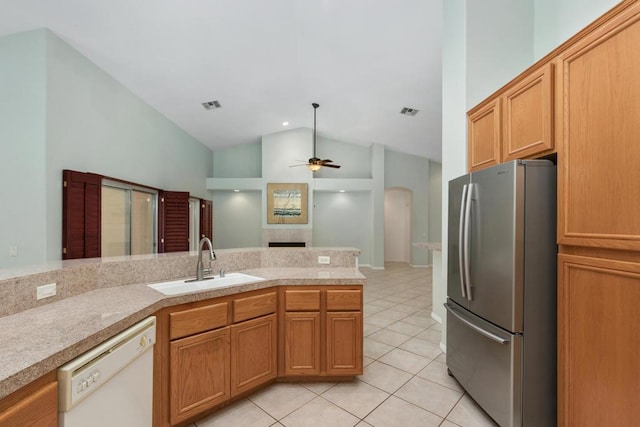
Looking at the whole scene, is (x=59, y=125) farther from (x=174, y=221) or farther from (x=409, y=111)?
(x=409, y=111)

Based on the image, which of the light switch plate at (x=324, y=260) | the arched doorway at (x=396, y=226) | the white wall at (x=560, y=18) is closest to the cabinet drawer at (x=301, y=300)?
the light switch plate at (x=324, y=260)

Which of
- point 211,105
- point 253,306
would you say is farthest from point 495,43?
point 211,105

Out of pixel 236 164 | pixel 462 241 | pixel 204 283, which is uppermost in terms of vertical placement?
pixel 236 164

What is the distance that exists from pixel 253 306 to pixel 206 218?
609cm

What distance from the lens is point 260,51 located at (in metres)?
4.20

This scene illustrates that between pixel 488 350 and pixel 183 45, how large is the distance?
14.8 ft

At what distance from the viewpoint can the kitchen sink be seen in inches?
81.3

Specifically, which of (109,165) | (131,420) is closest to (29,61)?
(109,165)

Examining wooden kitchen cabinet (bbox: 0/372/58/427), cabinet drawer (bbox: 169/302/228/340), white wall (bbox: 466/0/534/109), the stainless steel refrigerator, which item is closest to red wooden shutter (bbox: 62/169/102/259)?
cabinet drawer (bbox: 169/302/228/340)

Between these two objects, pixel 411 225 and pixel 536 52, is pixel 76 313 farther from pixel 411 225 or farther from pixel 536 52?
pixel 411 225

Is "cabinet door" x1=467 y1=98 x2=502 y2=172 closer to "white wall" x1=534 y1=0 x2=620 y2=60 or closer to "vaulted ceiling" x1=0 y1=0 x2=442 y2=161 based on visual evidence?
"white wall" x1=534 y1=0 x2=620 y2=60

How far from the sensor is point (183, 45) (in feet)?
12.2

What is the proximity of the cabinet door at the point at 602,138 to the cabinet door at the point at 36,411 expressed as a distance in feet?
7.91

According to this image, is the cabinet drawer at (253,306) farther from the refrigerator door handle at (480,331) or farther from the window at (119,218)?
the window at (119,218)
